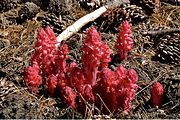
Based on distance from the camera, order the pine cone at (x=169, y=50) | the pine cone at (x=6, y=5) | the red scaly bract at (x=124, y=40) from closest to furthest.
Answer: the red scaly bract at (x=124, y=40)
the pine cone at (x=169, y=50)
the pine cone at (x=6, y=5)

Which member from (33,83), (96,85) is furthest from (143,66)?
(33,83)

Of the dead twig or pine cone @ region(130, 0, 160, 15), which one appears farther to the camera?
pine cone @ region(130, 0, 160, 15)

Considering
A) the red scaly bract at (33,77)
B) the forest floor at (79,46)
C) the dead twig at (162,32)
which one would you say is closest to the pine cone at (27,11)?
the forest floor at (79,46)

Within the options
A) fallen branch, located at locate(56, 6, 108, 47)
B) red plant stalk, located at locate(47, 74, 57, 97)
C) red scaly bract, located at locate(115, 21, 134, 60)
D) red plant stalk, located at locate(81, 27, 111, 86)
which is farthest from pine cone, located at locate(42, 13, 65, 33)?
red plant stalk, located at locate(81, 27, 111, 86)

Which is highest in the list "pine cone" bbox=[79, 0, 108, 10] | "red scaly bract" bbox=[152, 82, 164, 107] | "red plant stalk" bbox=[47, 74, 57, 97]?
"pine cone" bbox=[79, 0, 108, 10]

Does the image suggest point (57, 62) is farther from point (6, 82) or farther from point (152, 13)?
point (152, 13)

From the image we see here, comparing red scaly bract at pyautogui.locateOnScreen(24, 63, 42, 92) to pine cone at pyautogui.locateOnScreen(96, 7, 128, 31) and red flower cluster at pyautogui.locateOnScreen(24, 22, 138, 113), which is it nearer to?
red flower cluster at pyautogui.locateOnScreen(24, 22, 138, 113)

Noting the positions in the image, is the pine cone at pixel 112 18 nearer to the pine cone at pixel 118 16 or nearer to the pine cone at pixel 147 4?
the pine cone at pixel 118 16

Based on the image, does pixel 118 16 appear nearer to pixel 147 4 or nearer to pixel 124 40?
pixel 147 4
